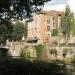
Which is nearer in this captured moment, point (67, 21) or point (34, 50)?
point (34, 50)

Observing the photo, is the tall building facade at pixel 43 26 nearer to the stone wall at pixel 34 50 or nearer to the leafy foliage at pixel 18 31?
the leafy foliage at pixel 18 31

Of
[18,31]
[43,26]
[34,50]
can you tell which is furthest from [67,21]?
[43,26]

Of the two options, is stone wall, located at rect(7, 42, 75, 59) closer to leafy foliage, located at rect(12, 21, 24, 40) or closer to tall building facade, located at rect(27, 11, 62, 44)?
leafy foliage, located at rect(12, 21, 24, 40)

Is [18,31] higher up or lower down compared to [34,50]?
higher up

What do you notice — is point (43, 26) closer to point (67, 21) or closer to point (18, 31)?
point (18, 31)

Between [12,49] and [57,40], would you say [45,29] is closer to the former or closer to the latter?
[57,40]

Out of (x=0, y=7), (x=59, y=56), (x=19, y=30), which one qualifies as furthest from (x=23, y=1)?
(x=19, y=30)

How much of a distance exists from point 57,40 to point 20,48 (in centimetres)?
1104

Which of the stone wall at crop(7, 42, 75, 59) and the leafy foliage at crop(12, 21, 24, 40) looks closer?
the stone wall at crop(7, 42, 75, 59)

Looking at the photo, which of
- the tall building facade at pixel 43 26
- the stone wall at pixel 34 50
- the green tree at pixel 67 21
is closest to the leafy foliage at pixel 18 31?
the tall building facade at pixel 43 26

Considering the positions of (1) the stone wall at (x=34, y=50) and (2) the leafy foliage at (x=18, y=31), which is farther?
(2) the leafy foliage at (x=18, y=31)

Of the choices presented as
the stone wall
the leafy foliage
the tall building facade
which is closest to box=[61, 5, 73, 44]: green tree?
the stone wall

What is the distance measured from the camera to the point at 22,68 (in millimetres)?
16969

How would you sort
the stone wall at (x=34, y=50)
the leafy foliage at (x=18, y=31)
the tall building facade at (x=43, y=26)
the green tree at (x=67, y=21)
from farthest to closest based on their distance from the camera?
the tall building facade at (x=43, y=26) < the leafy foliage at (x=18, y=31) < the green tree at (x=67, y=21) < the stone wall at (x=34, y=50)
